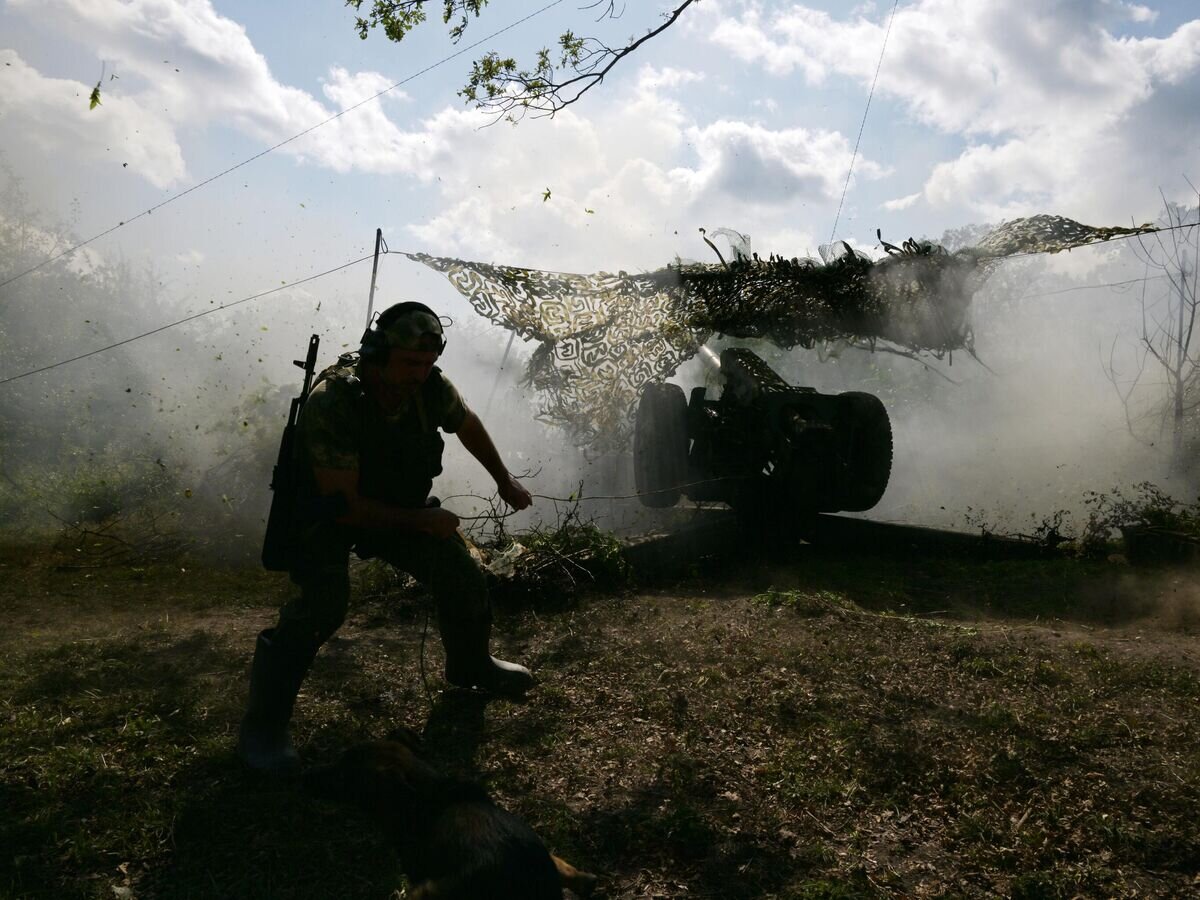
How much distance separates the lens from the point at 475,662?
3.82m

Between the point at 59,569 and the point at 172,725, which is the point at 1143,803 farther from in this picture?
the point at 59,569

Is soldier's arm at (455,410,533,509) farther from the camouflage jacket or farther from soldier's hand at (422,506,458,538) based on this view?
soldier's hand at (422,506,458,538)

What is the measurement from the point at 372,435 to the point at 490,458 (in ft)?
2.01

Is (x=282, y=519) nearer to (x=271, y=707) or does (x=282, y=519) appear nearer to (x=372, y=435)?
(x=372, y=435)

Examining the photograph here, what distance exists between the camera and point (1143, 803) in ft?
9.42

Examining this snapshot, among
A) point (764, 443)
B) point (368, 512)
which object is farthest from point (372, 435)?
point (764, 443)

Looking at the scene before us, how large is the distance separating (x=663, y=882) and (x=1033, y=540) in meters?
6.88

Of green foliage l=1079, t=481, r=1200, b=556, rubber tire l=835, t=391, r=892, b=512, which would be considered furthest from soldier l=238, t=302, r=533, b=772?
green foliage l=1079, t=481, r=1200, b=556

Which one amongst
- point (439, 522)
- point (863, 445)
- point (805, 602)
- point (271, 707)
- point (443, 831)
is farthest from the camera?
point (863, 445)

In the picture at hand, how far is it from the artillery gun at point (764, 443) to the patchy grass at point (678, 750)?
244 centimetres

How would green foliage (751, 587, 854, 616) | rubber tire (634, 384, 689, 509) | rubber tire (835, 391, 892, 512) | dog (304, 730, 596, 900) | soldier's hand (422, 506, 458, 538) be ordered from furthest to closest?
rubber tire (634, 384, 689, 509) → rubber tire (835, 391, 892, 512) → green foliage (751, 587, 854, 616) → soldier's hand (422, 506, 458, 538) → dog (304, 730, 596, 900)

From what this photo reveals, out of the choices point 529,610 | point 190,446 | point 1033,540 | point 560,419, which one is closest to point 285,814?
point 529,610

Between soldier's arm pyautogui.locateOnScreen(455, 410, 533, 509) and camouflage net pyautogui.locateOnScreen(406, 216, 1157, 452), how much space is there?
4613 millimetres

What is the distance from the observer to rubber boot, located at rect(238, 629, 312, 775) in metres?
3.24
